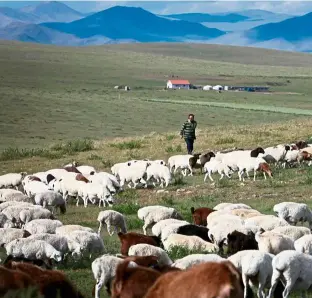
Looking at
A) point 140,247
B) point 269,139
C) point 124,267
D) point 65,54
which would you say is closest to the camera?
point 124,267

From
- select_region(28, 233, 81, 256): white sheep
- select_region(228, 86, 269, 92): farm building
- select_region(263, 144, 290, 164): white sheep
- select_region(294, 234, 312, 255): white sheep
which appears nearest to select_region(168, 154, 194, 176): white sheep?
select_region(263, 144, 290, 164): white sheep

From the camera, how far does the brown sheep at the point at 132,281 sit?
7.07 metres

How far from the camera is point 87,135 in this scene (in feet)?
140

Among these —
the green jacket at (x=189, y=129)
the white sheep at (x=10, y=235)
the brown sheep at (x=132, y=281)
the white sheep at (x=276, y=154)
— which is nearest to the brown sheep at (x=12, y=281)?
the brown sheep at (x=132, y=281)

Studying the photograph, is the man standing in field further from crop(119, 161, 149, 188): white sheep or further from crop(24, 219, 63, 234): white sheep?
crop(24, 219, 63, 234): white sheep

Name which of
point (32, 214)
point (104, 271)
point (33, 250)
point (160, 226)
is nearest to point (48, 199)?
point (32, 214)

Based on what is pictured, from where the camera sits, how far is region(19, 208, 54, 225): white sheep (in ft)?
43.8

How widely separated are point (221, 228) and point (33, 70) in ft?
275

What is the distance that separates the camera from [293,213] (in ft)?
45.5

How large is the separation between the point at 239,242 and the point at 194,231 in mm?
1156

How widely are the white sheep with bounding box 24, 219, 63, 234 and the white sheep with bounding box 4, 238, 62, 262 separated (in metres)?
1.48

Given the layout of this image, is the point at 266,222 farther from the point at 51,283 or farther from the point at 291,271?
the point at 51,283

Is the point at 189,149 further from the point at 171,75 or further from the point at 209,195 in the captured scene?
the point at 171,75

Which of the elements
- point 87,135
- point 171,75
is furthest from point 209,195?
point 171,75
